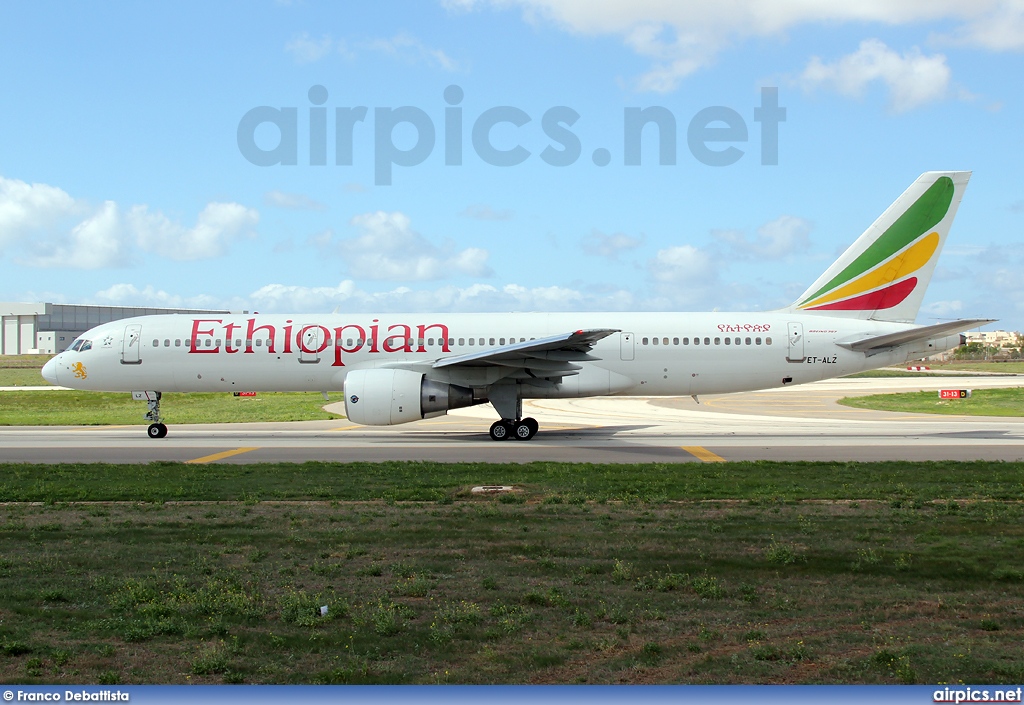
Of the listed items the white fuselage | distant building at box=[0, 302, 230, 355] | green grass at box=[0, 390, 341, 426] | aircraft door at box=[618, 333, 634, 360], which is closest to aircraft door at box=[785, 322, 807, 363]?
the white fuselage

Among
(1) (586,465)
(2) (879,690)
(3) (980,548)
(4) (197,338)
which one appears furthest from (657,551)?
(4) (197,338)

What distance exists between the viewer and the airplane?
24922mm

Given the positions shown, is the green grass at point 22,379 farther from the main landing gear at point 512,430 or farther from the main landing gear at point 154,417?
the main landing gear at point 512,430

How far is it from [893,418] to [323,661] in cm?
2980

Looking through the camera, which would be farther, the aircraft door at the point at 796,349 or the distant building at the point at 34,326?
the distant building at the point at 34,326

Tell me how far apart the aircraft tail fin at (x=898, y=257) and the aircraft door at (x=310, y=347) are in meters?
15.3

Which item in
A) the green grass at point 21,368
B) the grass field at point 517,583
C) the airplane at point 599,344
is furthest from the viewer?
the green grass at point 21,368

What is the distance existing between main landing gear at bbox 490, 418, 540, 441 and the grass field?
9.92 meters

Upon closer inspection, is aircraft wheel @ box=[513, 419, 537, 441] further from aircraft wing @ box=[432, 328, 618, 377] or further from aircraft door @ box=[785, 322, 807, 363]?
aircraft door @ box=[785, 322, 807, 363]

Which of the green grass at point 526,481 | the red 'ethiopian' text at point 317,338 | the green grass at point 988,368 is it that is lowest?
the green grass at point 526,481

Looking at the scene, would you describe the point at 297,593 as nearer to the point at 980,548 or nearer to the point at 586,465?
the point at 980,548

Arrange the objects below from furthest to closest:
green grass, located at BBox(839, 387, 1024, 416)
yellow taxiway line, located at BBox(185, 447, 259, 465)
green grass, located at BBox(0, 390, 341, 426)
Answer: green grass, located at BBox(839, 387, 1024, 416) < green grass, located at BBox(0, 390, 341, 426) < yellow taxiway line, located at BBox(185, 447, 259, 465)

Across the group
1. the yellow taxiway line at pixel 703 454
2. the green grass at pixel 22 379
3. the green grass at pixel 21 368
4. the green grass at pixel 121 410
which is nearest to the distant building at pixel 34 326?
the green grass at pixel 21 368

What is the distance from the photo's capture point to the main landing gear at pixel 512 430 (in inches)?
963
